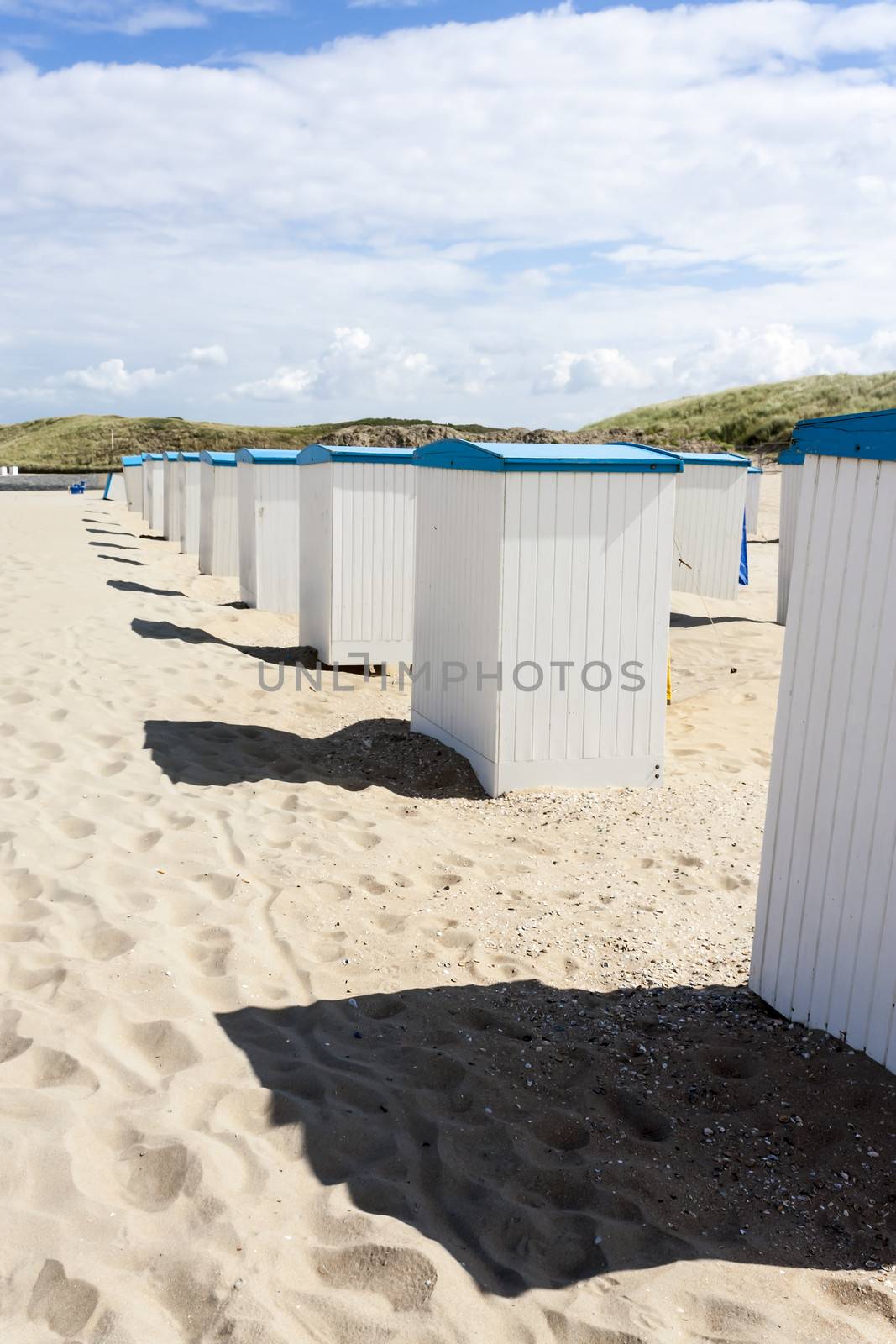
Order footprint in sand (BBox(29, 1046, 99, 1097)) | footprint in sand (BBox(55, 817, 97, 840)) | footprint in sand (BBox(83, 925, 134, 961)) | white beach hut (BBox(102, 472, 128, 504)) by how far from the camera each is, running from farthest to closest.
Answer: white beach hut (BBox(102, 472, 128, 504))
footprint in sand (BBox(55, 817, 97, 840))
footprint in sand (BBox(83, 925, 134, 961))
footprint in sand (BBox(29, 1046, 99, 1097))

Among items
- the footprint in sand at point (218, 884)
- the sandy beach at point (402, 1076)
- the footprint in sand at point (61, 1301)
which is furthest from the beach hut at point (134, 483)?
the footprint in sand at point (61, 1301)

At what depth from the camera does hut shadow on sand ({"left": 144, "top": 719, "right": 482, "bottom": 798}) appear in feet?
21.0

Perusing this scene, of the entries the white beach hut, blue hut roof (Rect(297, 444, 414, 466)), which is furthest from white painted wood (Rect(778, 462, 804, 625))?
the white beach hut

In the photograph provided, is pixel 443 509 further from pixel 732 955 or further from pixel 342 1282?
pixel 342 1282

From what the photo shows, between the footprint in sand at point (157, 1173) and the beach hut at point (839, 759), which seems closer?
the footprint in sand at point (157, 1173)

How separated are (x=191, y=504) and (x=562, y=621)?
51.5 feet

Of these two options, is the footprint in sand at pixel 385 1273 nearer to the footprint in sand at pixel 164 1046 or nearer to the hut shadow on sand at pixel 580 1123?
the hut shadow on sand at pixel 580 1123

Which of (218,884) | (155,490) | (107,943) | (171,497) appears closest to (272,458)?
(218,884)

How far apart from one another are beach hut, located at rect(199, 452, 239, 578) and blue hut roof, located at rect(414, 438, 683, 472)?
9.40 metres

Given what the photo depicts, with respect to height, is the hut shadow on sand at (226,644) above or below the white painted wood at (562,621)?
below

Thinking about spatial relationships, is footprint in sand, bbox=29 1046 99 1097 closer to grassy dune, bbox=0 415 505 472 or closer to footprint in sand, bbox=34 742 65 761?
footprint in sand, bbox=34 742 65 761

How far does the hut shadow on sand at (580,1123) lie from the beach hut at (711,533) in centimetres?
1222

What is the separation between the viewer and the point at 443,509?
6957 mm

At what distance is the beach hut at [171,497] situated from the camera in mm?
22906
